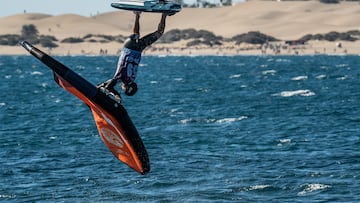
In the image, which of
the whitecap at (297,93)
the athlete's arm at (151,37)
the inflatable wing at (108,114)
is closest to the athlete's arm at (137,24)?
the athlete's arm at (151,37)

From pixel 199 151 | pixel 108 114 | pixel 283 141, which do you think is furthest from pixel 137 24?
pixel 283 141

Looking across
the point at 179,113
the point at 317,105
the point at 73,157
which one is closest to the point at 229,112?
the point at 179,113

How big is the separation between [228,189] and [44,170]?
7566 mm

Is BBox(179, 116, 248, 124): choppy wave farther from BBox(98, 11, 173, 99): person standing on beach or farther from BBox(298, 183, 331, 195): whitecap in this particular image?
BBox(98, 11, 173, 99): person standing on beach

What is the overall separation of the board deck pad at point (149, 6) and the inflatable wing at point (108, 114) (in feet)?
6.12

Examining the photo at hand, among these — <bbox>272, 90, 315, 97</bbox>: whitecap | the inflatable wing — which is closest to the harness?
the inflatable wing

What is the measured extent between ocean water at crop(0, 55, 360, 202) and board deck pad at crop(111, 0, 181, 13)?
993 cm

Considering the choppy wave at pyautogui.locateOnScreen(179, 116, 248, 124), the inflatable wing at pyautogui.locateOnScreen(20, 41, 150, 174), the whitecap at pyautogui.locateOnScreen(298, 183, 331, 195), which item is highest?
the inflatable wing at pyautogui.locateOnScreen(20, 41, 150, 174)

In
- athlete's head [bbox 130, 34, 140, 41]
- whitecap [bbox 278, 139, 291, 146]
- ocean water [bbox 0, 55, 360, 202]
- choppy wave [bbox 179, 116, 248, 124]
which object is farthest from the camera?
choppy wave [bbox 179, 116, 248, 124]

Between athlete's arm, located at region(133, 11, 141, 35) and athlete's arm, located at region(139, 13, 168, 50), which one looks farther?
athlete's arm, located at region(139, 13, 168, 50)

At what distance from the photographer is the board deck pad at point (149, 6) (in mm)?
16672

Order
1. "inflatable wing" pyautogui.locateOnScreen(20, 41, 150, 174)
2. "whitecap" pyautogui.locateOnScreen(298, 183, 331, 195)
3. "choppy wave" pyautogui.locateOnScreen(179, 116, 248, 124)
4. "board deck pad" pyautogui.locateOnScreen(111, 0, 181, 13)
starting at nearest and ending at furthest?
"board deck pad" pyautogui.locateOnScreen(111, 0, 181, 13) → "inflatable wing" pyautogui.locateOnScreen(20, 41, 150, 174) → "whitecap" pyautogui.locateOnScreen(298, 183, 331, 195) → "choppy wave" pyautogui.locateOnScreen(179, 116, 248, 124)

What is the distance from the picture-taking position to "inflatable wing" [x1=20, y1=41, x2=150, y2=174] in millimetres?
18031

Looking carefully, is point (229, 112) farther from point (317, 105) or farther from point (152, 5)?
point (152, 5)
